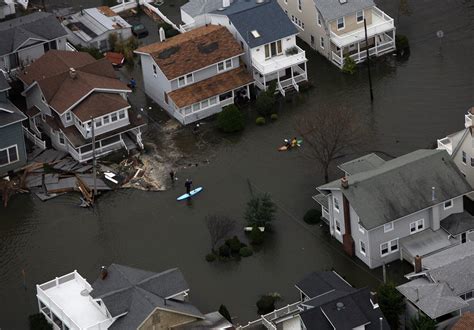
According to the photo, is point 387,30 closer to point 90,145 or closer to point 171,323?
point 90,145

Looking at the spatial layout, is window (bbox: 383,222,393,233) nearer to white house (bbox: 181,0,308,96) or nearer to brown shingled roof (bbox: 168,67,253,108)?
brown shingled roof (bbox: 168,67,253,108)

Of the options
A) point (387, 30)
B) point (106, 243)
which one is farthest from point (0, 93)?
point (387, 30)

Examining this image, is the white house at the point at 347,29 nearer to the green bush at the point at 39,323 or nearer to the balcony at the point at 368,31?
the balcony at the point at 368,31

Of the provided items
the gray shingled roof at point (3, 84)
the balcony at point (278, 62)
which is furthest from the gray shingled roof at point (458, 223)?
the gray shingled roof at point (3, 84)

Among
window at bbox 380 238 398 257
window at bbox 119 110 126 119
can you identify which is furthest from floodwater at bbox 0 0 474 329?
window at bbox 119 110 126 119

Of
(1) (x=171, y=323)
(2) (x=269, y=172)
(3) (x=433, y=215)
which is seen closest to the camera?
(1) (x=171, y=323)

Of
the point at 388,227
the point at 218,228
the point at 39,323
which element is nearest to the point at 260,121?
the point at 218,228
